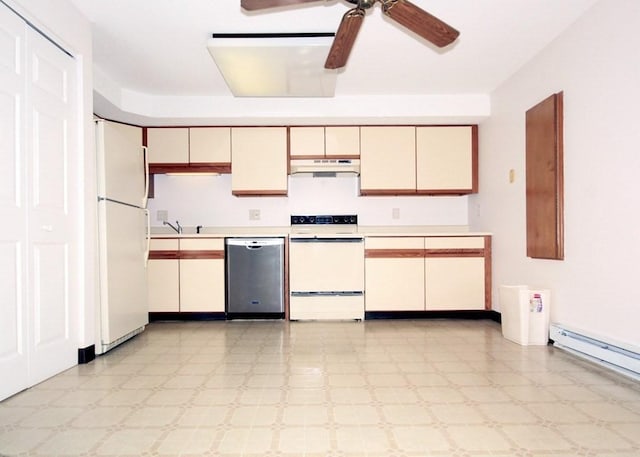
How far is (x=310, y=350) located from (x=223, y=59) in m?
2.29

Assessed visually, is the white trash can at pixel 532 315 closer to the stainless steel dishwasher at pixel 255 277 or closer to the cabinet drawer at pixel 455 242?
the cabinet drawer at pixel 455 242

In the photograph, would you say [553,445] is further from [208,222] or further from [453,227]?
[208,222]

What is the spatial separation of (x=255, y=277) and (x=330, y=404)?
7.41 feet

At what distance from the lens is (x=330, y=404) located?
80.5 inches

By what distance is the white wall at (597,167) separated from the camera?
2.34 metres

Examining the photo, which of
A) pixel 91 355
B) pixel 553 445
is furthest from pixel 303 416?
pixel 91 355

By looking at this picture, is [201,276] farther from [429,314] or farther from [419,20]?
[419,20]

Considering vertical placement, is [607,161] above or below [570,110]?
below

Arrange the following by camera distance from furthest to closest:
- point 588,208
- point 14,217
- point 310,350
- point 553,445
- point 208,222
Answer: point 208,222
point 310,350
point 588,208
point 14,217
point 553,445

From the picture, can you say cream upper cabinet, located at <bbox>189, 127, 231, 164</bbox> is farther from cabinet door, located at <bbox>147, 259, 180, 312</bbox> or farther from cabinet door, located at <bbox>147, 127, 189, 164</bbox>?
cabinet door, located at <bbox>147, 259, 180, 312</bbox>

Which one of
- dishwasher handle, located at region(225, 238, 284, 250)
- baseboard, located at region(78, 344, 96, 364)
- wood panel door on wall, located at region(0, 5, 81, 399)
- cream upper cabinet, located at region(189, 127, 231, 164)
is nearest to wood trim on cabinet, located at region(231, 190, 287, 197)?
cream upper cabinet, located at region(189, 127, 231, 164)

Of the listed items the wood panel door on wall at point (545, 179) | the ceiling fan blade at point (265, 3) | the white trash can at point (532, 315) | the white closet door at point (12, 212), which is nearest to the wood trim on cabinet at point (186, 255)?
the white closet door at point (12, 212)

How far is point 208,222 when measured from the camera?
4.74m

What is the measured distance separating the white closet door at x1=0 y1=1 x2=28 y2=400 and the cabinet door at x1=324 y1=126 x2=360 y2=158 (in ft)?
9.17
